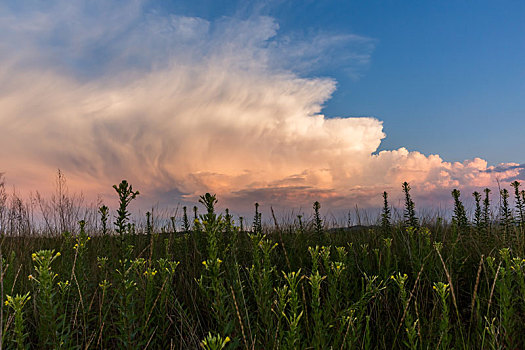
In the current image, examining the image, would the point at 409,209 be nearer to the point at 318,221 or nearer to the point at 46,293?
the point at 318,221

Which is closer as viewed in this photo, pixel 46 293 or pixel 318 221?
pixel 46 293

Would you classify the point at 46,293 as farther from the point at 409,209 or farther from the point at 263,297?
the point at 409,209

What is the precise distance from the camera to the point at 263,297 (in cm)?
282

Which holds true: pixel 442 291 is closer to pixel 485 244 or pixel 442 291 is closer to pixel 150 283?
pixel 150 283

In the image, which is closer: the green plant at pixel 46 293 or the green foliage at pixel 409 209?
the green plant at pixel 46 293

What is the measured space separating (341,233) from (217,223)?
6503 millimetres

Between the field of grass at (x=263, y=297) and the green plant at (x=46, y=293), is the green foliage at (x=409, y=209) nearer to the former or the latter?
the field of grass at (x=263, y=297)

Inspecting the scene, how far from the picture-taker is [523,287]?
3.21m

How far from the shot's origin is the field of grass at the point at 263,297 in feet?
8.60

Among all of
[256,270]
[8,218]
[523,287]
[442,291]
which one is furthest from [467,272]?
[8,218]

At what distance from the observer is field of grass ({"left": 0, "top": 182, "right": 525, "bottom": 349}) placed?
262 centimetres

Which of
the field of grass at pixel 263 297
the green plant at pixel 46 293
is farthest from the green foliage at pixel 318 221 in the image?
the green plant at pixel 46 293

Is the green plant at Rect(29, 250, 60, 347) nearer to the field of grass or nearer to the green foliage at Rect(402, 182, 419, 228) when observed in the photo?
the field of grass

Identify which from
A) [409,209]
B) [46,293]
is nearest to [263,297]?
[46,293]
